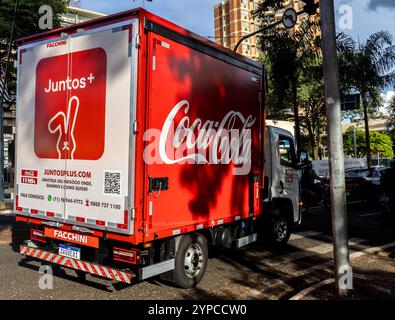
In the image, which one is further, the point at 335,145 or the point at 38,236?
the point at 38,236

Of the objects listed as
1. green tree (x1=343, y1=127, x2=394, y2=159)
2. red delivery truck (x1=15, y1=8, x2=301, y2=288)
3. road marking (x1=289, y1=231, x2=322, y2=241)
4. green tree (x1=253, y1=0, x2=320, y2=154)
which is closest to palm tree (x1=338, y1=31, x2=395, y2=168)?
green tree (x1=253, y1=0, x2=320, y2=154)

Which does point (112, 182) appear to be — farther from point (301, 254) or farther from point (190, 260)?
point (301, 254)

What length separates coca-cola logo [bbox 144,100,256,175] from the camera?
500 centimetres

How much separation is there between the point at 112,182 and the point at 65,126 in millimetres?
1143

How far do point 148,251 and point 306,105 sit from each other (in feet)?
104

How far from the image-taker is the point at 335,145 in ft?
17.8

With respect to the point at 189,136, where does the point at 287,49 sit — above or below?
above

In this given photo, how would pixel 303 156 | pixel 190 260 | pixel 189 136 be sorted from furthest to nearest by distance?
pixel 303 156 → pixel 190 260 → pixel 189 136

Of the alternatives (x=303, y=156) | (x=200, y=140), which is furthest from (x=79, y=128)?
(x=303, y=156)

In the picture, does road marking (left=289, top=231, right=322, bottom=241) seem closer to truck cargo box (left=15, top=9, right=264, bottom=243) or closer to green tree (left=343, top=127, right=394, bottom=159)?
truck cargo box (left=15, top=9, right=264, bottom=243)

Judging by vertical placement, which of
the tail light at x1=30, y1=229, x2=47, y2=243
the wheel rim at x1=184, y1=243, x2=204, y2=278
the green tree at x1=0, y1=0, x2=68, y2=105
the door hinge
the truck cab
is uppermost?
the green tree at x1=0, y1=0, x2=68, y2=105

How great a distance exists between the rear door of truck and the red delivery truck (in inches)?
0.6

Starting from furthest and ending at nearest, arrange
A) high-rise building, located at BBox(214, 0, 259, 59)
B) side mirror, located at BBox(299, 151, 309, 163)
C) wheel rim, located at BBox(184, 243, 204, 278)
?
1. high-rise building, located at BBox(214, 0, 259, 59)
2. side mirror, located at BBox(299, 151, 309, 163)
3. wheel rim, located at BBox(184, 243, 204, 278)
